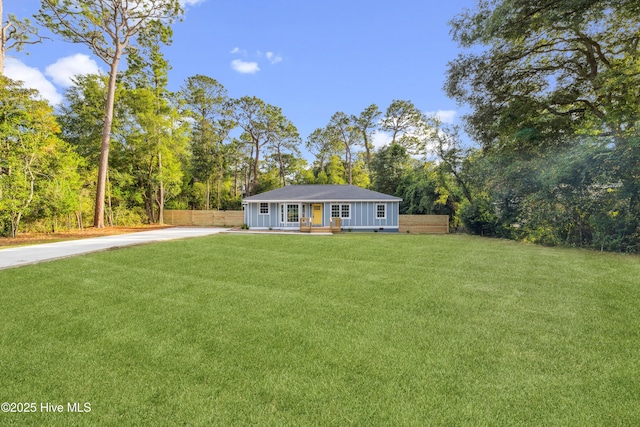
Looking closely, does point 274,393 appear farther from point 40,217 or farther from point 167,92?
point 167,92

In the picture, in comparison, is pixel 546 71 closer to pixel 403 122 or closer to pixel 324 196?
pixel 324 196

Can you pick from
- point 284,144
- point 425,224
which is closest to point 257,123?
point 284,144

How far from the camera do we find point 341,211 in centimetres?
1809

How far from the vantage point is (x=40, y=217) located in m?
12.8

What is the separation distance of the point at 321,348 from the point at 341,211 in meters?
15.5

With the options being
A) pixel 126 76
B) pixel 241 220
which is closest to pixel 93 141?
pixel 126 76

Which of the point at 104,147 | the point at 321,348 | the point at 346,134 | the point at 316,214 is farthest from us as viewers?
the point at 346,134

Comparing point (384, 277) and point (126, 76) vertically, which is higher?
point (126, 76)

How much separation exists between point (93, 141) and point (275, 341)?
69.4 feet

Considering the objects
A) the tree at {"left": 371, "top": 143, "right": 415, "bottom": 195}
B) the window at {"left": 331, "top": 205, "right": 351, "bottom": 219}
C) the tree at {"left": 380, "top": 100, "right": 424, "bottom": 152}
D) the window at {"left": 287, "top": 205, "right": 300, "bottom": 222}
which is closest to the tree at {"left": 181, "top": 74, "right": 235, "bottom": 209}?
the window at {"left": 287, "top": 205, "right": 300, "bottom": 222}

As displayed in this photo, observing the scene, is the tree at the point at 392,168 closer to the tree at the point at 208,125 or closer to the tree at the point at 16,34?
the tree at the point at 208,125

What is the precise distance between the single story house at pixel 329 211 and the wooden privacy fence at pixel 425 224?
2.74 ft

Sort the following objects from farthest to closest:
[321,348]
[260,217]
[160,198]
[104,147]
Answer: [160,198] < [260,217] < [104,147] < [321,348]

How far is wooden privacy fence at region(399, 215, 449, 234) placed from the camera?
59.0ft
